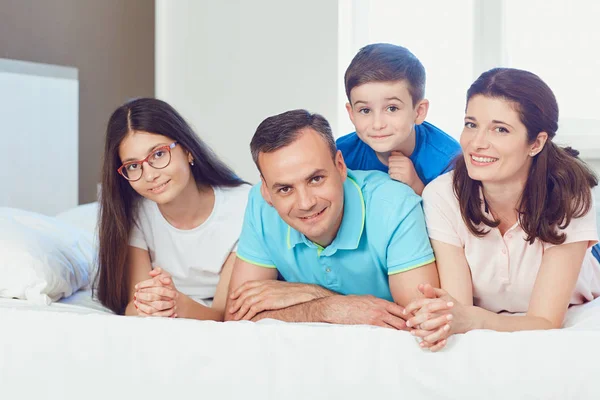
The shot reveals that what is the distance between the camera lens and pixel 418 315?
4.74ft

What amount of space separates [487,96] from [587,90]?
222cm

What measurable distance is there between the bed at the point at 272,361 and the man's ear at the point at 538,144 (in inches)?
15.6

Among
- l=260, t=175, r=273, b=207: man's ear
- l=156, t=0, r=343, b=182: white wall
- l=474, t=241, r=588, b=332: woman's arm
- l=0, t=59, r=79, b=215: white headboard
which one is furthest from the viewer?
l=156, t=0, r=343, b=182: white wall

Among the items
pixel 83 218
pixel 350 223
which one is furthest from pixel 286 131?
pixel 83 218

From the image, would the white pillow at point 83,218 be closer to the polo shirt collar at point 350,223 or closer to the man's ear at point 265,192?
the man's ear at point 265,192

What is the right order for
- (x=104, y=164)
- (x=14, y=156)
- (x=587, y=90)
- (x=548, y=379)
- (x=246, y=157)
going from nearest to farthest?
(x=548, y=379) → (x=104, y=164) → (x=14, y=156) → (x=587, y=90) → (x=246, y=157)

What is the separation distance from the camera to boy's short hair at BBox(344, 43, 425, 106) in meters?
2.01

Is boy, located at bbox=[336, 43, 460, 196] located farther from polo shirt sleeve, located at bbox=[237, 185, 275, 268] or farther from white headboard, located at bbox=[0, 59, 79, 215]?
white headboard, located at bbox=[0, 59, 79, 215]

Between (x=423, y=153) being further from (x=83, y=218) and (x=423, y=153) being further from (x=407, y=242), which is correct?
(x=83, y=218)

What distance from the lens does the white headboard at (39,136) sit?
335 centimetres

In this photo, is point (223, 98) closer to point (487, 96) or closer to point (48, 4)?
point (48, 4)

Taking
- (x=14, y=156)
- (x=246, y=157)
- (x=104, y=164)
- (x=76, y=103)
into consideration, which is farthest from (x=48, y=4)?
(x=104, y=164)

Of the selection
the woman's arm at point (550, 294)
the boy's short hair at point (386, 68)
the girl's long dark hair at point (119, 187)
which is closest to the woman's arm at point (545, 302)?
the woman's arm at point (550, 294)

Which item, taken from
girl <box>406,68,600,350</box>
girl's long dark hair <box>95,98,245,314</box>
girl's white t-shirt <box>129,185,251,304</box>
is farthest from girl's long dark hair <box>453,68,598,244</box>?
girl's long dark hair <box>95,98,245,314</box>
